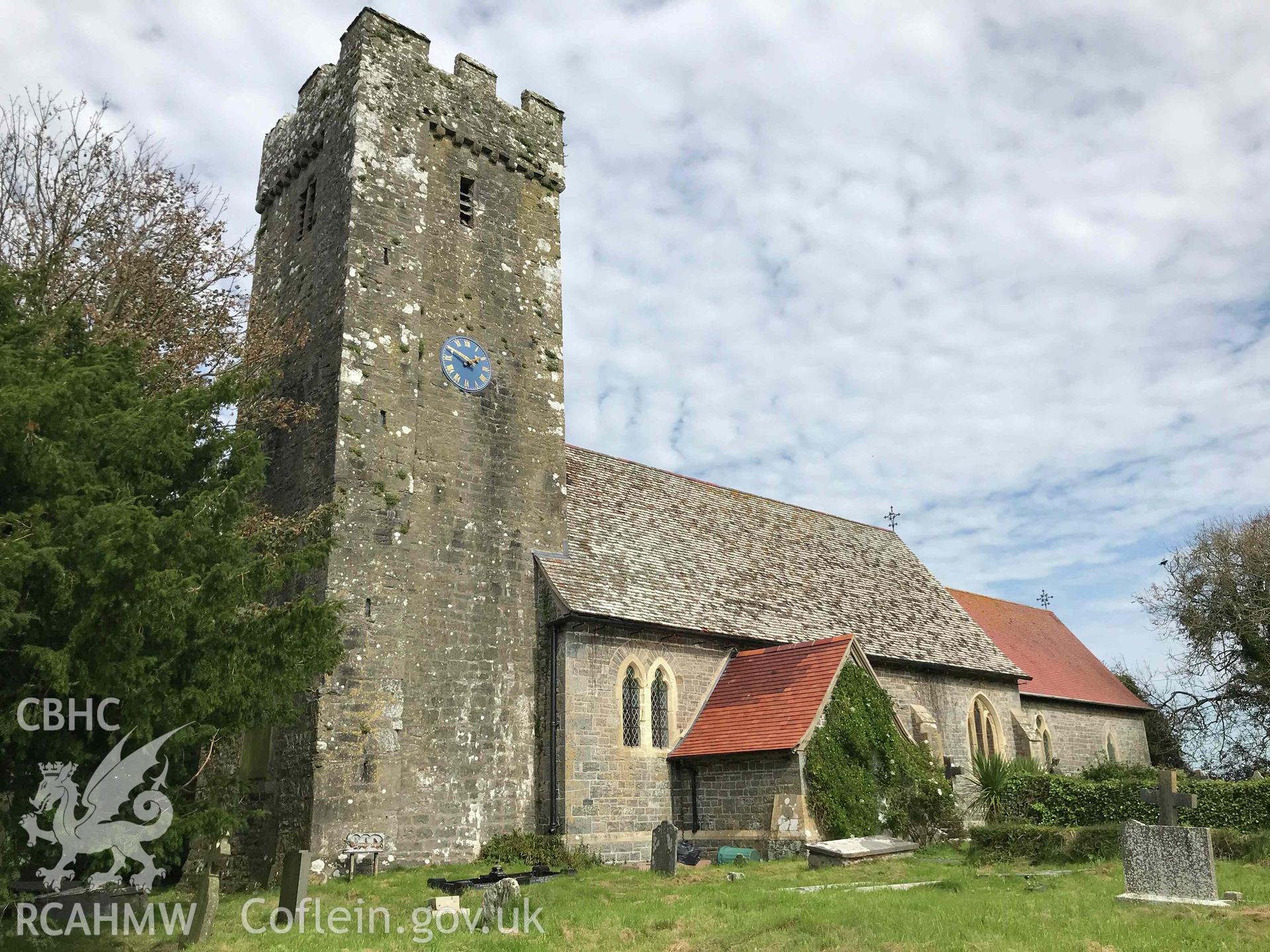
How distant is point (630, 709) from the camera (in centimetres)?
2080

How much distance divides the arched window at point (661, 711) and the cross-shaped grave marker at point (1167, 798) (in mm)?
10102

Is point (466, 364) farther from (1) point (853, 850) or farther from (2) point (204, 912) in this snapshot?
(2) point (204, 912)

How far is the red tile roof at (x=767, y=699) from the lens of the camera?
64.4 ft

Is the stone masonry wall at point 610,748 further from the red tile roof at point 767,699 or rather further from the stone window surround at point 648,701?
the red tile roof at point 767,699

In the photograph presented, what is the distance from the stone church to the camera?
59.0 feet

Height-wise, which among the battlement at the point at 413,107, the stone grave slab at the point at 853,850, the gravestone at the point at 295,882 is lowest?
the stone grave slab at the point at 853,850

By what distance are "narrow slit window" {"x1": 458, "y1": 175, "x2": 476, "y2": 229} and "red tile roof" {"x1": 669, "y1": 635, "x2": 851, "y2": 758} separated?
40.2ft

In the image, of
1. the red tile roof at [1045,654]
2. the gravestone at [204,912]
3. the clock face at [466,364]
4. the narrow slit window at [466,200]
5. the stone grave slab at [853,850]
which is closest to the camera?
the gravestone at [204,912]

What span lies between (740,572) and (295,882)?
51.2 ft

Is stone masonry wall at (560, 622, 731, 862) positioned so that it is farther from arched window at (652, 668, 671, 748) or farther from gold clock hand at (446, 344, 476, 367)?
gold clock hand at (446, 344, 476, 367)

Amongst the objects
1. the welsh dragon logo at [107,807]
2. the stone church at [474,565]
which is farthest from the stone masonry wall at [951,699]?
the welsh dragon logo at [107,807]

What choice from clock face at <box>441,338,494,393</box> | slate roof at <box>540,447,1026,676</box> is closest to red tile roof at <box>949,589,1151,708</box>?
slate roof at <box>540,447,1026,676</box>

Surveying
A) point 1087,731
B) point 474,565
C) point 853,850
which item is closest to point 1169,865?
point 853,850

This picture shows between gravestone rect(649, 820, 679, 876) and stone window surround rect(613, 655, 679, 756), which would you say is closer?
gravestone rect(649, 820, 679, 876)
